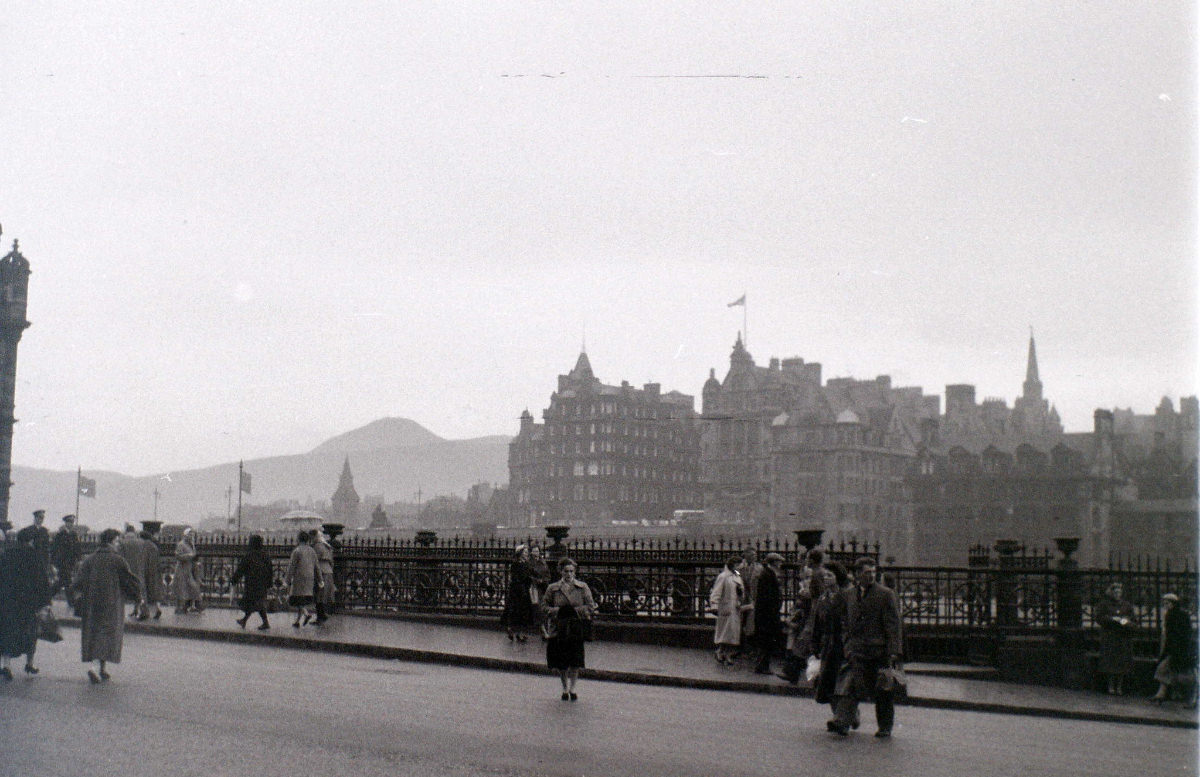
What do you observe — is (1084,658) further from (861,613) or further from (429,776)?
(429,776)

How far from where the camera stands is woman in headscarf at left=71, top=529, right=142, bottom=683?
14555 mm

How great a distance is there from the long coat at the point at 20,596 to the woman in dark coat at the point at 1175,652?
16.0 meters

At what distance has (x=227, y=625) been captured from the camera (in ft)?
74.1

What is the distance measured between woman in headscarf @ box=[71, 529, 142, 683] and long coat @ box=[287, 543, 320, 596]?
634 cm

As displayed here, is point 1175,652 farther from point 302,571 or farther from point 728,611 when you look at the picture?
point 302,571

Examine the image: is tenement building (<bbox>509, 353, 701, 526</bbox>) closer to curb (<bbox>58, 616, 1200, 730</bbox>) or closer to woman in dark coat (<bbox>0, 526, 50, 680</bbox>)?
curb (<bbox>58, 616, 1200, 730</bbox>)

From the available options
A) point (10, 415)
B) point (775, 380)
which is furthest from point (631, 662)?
point (775, 380)

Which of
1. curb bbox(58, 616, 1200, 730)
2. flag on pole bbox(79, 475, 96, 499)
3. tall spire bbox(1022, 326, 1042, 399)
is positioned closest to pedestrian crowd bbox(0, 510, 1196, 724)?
curb bbox(58, 616, 1200, 730)

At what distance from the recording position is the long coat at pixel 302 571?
2189cm

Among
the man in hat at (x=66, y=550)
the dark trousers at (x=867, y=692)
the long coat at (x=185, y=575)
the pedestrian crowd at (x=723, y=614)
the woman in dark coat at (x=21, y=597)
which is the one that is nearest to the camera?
the dark trousers at (x=867, y=692)

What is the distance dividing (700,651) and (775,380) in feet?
315

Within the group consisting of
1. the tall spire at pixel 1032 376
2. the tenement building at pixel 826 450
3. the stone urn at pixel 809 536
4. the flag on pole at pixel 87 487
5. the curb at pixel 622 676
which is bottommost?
the curb at pixel 622 676

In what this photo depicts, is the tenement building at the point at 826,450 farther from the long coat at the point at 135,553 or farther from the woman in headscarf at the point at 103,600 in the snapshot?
the woman in headscarf at the point at 103,600

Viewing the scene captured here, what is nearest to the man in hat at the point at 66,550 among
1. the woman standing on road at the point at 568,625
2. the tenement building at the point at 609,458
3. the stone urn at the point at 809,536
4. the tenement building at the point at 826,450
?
the woman standing on road at the point at 568,625
